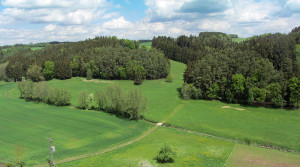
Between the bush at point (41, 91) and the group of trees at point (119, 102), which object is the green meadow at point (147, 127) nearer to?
the group of trees at point (119, 102)

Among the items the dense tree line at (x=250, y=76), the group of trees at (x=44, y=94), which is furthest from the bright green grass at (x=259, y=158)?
the group of trees at (x=44, y=94)

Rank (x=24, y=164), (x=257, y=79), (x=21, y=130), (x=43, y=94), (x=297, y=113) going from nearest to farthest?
1. (x=24, y=164)
2. (x=21, y=130)
3. (x=297, y=113)
4. (x=257, y=79)
5. (x=43, y=94)

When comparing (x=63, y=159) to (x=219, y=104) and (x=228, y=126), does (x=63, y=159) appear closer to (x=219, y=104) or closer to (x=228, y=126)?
(x=228, y=126)

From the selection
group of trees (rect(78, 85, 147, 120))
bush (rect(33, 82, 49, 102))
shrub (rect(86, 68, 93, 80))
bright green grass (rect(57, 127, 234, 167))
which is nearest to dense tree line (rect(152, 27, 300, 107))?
group of trees (rect(78, 85, 147, 120))

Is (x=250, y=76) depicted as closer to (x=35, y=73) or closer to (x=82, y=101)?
(x=82, y=101)

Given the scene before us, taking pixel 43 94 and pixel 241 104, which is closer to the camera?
pixel 241 104

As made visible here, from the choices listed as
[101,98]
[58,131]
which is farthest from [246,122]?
[58,131]

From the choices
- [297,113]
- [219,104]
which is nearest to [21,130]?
[219,104]
